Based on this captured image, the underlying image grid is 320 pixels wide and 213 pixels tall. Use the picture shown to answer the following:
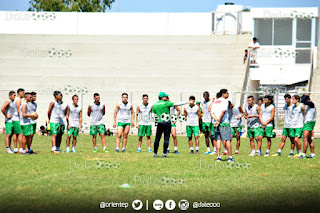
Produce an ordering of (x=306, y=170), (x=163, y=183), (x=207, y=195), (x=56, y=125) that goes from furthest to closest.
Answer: (x=56, y=125) → (x=306, y=170) → (x=163, y=183) → (x=207, y=195)

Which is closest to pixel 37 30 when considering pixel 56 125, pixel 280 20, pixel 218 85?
pixel 218 85

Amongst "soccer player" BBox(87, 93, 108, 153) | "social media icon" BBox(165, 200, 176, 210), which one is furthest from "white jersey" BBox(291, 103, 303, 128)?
"social media icon" BBox(165, 200, 176, 210)

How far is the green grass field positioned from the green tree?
42.3 m

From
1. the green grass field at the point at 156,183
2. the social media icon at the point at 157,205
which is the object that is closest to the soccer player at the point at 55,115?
the green grass field at the point at 156,183

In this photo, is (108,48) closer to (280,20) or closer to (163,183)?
(280,20)

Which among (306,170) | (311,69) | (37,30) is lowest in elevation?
(306,170)

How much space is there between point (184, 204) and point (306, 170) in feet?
17.1

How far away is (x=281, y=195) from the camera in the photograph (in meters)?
8.60

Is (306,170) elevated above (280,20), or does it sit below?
below

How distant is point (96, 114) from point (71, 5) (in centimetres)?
4073

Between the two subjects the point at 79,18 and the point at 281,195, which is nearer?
the point at 281,195

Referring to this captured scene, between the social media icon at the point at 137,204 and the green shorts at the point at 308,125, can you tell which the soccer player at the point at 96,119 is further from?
the social media icon at the point at 137,204

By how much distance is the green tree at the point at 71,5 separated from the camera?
54.3 metres

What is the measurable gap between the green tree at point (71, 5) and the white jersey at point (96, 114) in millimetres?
37873
